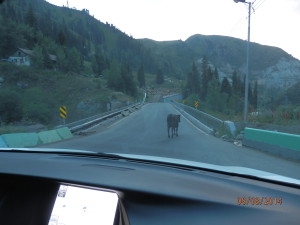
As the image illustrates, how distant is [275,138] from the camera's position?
11008mm

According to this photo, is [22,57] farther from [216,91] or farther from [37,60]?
[216,91]

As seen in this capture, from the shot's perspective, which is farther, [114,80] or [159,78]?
[159,78]

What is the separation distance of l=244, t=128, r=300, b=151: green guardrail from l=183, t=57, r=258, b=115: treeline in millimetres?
24357

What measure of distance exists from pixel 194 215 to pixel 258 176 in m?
0.77

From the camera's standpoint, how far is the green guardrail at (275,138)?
9.84 meters

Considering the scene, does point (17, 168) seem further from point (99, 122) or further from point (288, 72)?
point (288, 72)

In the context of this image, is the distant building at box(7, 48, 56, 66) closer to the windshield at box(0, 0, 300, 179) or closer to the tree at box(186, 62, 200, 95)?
the windshield at box(0, 0, 300, 179)

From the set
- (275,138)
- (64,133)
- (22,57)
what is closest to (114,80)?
(22,57)

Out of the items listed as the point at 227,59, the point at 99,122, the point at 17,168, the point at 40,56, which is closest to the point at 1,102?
the point at 99,122

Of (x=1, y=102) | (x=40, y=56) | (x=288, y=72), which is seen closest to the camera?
(x=1, y=102)

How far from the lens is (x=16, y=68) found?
5166 centimetres
